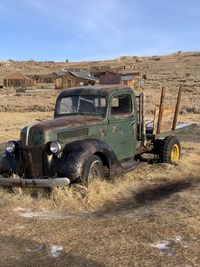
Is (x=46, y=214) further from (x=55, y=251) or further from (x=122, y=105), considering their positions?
(x=122, y=105)

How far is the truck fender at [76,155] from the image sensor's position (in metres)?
7.41

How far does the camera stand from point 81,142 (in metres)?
7.82

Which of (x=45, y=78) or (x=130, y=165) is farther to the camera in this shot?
(x=45, y=78)

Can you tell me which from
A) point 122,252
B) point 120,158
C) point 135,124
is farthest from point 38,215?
point 135,124

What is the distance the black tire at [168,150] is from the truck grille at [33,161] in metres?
3.57

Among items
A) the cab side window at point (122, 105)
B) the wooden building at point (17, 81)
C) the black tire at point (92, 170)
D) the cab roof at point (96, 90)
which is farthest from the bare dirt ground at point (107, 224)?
the wooden building at point (17, 81)

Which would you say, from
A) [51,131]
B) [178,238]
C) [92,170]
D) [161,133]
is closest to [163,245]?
[178,238]

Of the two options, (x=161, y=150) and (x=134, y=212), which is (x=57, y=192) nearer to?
(x=134, y=212)

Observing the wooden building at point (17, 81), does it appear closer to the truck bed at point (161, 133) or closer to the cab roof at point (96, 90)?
the truck bed at point (161, 133)

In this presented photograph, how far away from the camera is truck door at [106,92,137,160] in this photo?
8.84m

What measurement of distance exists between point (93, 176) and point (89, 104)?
167 cm

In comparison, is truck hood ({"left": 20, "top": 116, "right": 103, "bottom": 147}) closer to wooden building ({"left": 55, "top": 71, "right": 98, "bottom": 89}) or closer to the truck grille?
the truck grille

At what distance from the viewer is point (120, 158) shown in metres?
9.17

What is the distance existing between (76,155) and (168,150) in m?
3.45
